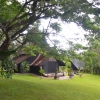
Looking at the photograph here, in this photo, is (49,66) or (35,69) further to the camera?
(49,66)

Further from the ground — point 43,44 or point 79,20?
point 79,20

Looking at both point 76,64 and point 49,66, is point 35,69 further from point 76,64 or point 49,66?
point 76,64

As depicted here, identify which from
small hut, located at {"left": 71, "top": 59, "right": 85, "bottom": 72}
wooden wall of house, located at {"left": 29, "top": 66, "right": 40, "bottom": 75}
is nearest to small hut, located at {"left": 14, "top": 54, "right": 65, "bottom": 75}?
wooden wall of house, located at {"left": 29, "top": 66, "right": 40, "bottom": 75}

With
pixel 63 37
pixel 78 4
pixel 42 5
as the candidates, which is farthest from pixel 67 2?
pixel 63 37

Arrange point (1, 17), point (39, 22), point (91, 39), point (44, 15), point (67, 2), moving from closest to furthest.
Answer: point (67, 2), point (44, 15), point (91, 39), point (1, 17), point (39, 22)

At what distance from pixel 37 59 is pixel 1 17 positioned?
13.2 m

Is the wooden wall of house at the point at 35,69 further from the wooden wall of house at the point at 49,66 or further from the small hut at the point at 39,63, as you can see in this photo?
the wooden wall of house at the point at 49,66

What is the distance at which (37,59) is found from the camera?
849 inches

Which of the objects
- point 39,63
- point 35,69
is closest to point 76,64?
point 35,69

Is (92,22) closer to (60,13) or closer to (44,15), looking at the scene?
(60,13)

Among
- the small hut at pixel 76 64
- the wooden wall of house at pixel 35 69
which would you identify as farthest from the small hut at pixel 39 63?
the small hut at pixel 76 64

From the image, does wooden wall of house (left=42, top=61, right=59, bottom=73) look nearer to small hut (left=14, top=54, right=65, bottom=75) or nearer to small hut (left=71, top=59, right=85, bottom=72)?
small hut (left=14, top=54, right=65, bottom=75)

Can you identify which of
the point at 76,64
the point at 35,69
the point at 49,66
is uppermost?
the point at 76,64

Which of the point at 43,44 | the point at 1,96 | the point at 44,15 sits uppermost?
the point at 44,15
